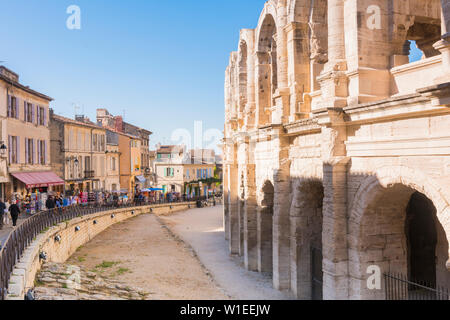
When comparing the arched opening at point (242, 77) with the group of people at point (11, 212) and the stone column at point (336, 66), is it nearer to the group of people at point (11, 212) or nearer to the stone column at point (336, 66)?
the stone column at point (336, 66)

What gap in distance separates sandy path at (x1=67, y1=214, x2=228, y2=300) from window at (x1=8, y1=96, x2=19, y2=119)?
8.14 metres

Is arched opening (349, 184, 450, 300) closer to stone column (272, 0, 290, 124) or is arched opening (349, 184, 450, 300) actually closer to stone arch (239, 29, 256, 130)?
stone column (272, 0, 290, 124)

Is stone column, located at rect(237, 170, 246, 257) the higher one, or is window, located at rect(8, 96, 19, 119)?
window, located at rect(8, 96, 19, 119)

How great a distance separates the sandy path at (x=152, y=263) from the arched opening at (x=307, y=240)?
271 centimetres

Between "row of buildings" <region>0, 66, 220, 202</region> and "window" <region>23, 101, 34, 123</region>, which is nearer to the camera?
"row of buildings" <region>0, 66, 220, 202</region>

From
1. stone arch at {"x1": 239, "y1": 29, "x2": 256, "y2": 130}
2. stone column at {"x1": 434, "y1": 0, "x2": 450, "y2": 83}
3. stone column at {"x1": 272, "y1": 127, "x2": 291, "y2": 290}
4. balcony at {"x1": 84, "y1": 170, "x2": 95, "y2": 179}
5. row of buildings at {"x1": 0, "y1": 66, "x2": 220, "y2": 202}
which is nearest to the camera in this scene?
stone column at {"x1": 434, "y1": 0, "x2": 450, "y2": 83}

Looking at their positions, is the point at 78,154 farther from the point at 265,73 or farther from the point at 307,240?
the point at 307,240

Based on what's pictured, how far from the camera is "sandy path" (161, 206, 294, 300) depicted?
48.6ft

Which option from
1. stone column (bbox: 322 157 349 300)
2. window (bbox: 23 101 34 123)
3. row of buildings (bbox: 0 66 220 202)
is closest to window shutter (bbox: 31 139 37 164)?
row of buildings (bbox: 0 66 220 202)

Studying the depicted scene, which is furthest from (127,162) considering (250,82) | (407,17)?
(407,17)

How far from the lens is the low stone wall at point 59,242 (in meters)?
8.73

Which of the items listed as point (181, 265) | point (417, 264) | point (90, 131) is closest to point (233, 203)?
point (181, 265)

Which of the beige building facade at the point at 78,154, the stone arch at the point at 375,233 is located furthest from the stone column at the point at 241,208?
the beige building facade at the point at 78,154
